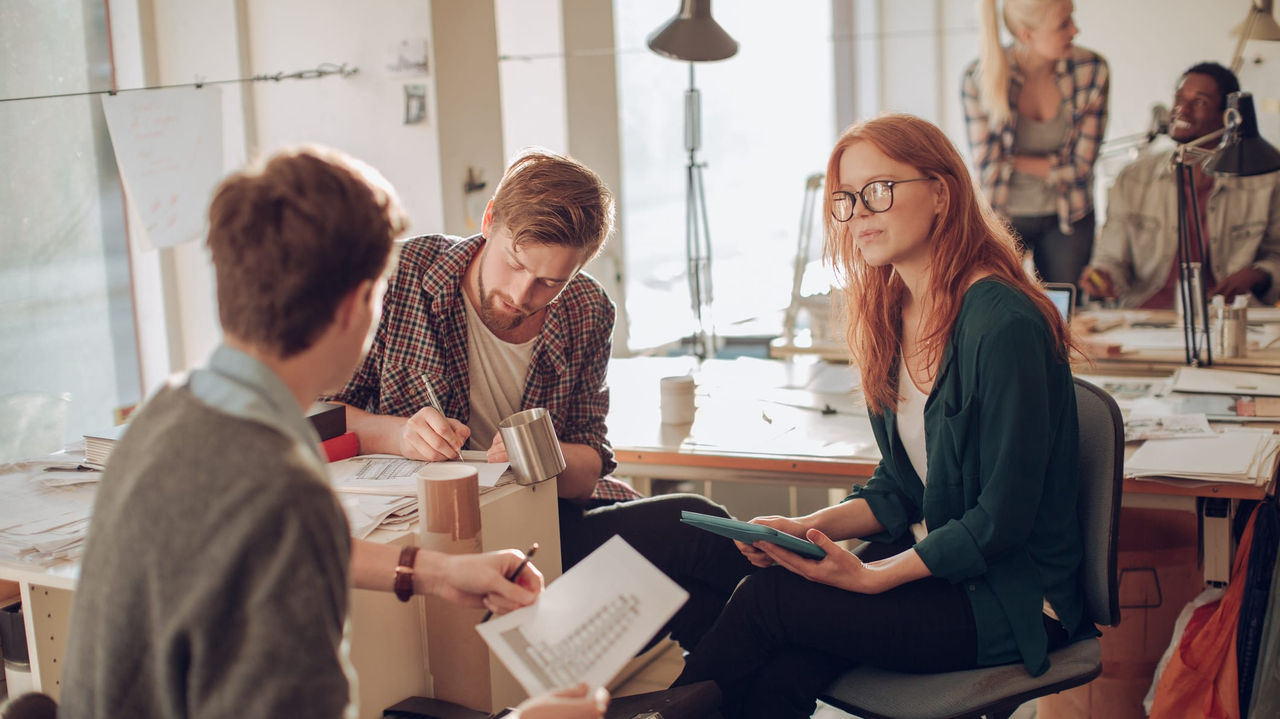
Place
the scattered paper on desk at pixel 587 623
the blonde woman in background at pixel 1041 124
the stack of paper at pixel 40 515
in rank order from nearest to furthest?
the scattered paper on desk at pixel 587 623
the stack of paper at pixel 40 515
the blonde woman in background at pixel 1041 124

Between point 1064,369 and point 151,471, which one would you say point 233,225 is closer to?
point 151,471

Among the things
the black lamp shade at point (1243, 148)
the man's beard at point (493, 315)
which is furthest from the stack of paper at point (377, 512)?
the black lamp shade at point (1243, 148)

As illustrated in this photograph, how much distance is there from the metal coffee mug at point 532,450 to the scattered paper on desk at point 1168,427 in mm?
1208

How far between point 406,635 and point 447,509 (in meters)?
0.24

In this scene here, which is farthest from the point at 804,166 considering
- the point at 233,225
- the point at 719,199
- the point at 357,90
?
the point at 233,225

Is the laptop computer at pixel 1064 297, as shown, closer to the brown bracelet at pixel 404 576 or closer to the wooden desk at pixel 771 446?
the wooden desk at pixel 771 446

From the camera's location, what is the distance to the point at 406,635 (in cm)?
152

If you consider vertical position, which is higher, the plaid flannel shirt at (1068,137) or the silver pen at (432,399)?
the plaid flannel shirt at (1068,137)

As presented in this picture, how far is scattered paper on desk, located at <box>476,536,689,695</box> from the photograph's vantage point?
3.59ft

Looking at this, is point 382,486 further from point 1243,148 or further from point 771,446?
point 1243,148

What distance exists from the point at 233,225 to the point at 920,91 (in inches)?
289

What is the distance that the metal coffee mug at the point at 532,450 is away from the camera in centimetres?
163

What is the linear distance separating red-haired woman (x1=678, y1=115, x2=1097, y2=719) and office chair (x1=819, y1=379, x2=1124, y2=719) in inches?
0.9

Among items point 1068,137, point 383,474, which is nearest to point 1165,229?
point 1068,137
